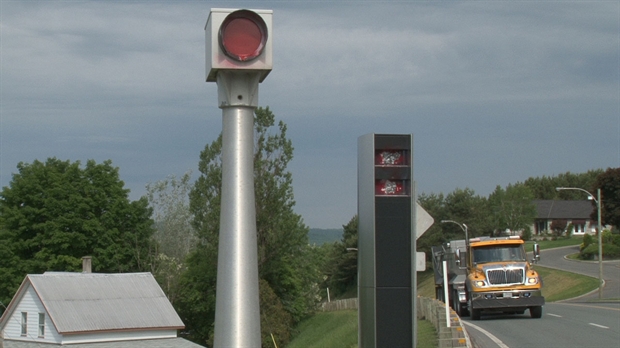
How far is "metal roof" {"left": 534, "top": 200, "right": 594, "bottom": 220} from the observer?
13312 centimetres

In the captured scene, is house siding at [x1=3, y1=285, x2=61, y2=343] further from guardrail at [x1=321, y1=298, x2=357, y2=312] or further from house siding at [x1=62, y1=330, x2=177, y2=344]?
guardrail at [x1=321, y1=298, x2=357, y2=312]

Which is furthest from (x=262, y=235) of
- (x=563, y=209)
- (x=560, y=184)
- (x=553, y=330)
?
(x=560, y=184)

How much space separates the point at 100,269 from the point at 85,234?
9.21ft

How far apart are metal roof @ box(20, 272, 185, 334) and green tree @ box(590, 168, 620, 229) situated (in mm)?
62971

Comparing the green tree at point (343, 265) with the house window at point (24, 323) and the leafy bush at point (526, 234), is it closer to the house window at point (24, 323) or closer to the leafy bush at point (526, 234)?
the leafy bush at point (526, 234)

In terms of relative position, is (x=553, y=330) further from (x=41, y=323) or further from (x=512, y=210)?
(x=512, y=210)

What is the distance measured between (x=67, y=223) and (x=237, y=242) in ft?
178

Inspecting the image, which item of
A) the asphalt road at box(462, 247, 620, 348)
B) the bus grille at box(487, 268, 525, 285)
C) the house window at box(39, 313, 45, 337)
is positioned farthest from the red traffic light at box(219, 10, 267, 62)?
the house window at box(39, 313, 45, 337)

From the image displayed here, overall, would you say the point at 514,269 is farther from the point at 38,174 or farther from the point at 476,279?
the point at 38,174

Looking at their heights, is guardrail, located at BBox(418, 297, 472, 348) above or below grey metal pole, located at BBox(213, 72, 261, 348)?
below

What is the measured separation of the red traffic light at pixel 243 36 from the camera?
6648mm

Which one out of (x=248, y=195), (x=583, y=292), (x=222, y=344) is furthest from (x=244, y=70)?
(x=583, y=292)

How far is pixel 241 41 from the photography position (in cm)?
670

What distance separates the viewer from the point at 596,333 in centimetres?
2145
